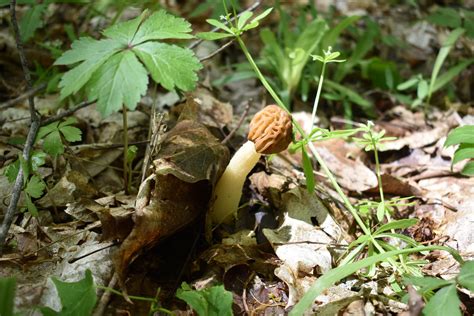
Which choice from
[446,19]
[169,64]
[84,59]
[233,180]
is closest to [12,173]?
[84,59]

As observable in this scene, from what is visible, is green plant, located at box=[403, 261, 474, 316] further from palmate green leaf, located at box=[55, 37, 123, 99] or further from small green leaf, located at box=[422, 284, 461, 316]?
palmate green leaf, located at box=[55, 37, 123, 99]

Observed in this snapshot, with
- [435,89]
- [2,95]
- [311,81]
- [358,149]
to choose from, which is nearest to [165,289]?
[358,149]

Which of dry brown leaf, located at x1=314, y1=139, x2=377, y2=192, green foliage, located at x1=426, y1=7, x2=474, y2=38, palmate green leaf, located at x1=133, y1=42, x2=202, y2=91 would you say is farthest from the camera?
green foliage, located at x1=426, y1=7, x2=474, y2=38

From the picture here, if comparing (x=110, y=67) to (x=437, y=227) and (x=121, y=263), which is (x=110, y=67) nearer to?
(x=121, y=263)

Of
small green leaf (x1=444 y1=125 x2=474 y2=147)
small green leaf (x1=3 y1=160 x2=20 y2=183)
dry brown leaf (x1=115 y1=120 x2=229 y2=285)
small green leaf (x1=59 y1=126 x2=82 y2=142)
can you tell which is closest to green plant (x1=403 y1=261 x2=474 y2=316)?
small green leaf (x1=444 y1=125 x2=474 y2=147)

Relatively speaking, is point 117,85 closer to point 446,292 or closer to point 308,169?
point 308,169

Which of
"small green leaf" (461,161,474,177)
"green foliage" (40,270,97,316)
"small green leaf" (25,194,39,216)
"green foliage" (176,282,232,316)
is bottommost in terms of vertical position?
"green foliage" (176,282,232,316)

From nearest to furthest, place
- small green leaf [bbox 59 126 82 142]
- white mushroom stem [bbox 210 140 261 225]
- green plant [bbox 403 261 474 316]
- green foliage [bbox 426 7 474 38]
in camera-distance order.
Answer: green plant [bbox 403 261 474 316] < small green leaf [bbox 59 126 82 142] < white mushroom stem [bbox 210 140 261 225] < green foliage [bbox 426 7 474 38]
